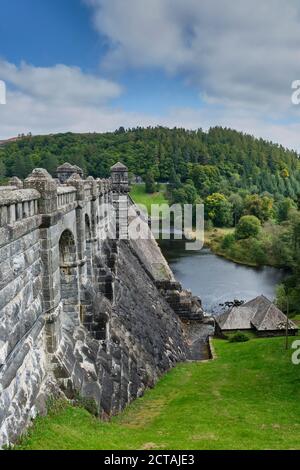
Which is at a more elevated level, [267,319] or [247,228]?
[247,228]

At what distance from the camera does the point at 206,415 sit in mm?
16141

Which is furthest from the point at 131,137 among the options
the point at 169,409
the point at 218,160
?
the point at 169,409

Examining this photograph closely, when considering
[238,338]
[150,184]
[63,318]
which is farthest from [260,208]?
[63,318]

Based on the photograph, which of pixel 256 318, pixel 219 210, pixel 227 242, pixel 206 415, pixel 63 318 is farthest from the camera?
pixel 219 210

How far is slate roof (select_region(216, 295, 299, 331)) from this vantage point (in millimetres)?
34562

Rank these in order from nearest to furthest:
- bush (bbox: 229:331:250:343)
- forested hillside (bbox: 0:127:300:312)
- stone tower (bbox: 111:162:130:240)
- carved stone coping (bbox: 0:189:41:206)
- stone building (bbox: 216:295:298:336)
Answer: carved stone coping (bbox: 0:189:41:206), bush (bbox: 229:331:250:343), stone building (bbox: 216:295:298:336), stone tower (bbox: 111:162:130:240), forested hillside (bbox: 0:127:300:312)

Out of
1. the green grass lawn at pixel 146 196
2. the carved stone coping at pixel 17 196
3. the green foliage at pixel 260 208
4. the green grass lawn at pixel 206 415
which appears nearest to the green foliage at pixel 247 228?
the green foliage at pixel 260 208

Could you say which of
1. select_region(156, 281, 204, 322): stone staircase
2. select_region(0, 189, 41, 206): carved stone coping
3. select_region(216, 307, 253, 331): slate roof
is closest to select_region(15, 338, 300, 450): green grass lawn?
select_region(0, 189, 41, 206): carved stone coping

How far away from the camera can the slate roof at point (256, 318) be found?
34562 mm

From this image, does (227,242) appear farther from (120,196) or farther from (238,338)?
(238,338)

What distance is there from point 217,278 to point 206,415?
44.0 metres

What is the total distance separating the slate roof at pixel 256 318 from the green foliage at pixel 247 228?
136 feet

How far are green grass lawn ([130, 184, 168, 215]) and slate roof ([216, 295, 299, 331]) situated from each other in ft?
239

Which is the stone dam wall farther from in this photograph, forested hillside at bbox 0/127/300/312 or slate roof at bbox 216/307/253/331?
forested hillside at bbox 0/127/300/312
